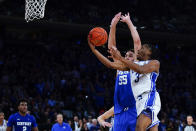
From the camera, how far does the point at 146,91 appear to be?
4625 millimetres

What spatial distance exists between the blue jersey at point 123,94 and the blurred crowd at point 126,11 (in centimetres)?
1073

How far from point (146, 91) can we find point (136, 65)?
438 millimetres

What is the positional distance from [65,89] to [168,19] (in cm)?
662

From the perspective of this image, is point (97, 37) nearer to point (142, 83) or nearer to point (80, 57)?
point (142, 83)

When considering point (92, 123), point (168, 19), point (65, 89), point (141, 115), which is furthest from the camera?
point (168, 19)

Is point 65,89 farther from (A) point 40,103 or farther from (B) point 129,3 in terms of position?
(B) point 129,3

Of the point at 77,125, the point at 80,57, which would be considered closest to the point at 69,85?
the point at 80,57

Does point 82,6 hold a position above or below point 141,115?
above

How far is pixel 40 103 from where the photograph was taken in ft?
42.0

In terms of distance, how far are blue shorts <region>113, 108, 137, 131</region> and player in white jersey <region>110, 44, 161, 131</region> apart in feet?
0.18

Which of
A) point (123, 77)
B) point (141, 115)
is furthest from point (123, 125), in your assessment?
point (123, 77)

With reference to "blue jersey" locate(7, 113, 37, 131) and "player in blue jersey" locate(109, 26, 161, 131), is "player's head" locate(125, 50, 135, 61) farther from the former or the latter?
"blue jersey" locate(7, 113, 37, 131)

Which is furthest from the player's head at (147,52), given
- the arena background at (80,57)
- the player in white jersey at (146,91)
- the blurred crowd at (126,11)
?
A: the blurred crowd at (126,11)

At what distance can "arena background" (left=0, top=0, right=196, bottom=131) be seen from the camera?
13.8 metres
